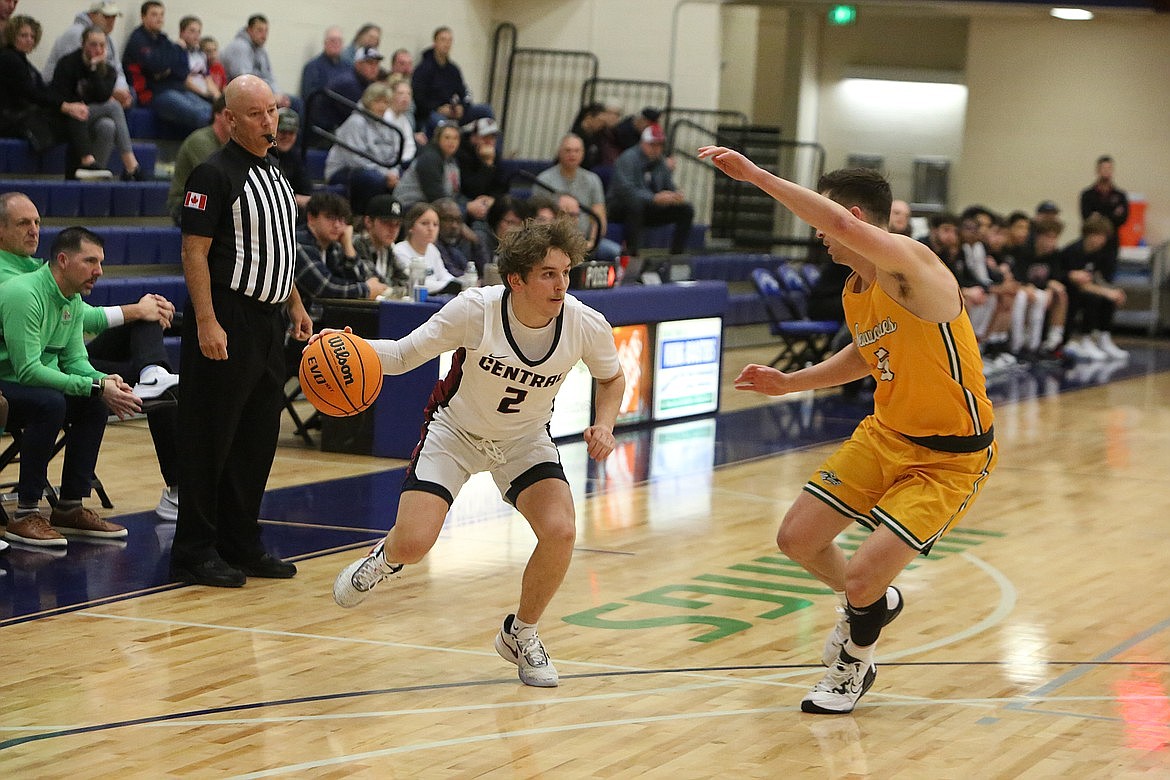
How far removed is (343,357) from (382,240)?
5121 millimetres

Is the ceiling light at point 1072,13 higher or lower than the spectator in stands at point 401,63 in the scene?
higher

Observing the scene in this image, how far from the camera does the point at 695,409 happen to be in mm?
11906

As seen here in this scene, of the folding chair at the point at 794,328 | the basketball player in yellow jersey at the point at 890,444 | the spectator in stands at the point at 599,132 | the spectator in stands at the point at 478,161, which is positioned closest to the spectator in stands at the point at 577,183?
the spectator in stands at the point at 478,161

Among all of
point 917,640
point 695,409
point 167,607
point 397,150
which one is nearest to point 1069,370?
point 695,409

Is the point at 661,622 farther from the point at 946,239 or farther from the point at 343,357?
the point at 946,239

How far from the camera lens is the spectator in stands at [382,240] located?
10109 mm

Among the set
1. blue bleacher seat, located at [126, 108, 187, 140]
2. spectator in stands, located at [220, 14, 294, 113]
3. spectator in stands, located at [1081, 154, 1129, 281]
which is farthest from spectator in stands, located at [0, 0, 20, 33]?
spectator in stands, located at [1081, 154, 1129, 281]

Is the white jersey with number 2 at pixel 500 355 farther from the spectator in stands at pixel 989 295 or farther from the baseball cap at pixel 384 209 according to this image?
the spectator in stands at pixel 989 295

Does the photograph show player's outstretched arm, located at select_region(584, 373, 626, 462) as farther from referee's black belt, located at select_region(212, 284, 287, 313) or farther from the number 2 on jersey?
referee's black belt, located at select_region(212, 284, 287, 313)

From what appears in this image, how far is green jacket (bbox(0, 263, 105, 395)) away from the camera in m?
6.85

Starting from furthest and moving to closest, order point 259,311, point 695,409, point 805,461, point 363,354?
point 695,409, point 805,461, point 259,311, point 363,354

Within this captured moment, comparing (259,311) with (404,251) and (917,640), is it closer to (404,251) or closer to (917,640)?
(917,640)

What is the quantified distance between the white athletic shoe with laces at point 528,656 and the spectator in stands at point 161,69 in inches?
370

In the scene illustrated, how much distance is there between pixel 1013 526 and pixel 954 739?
382 centimetres
